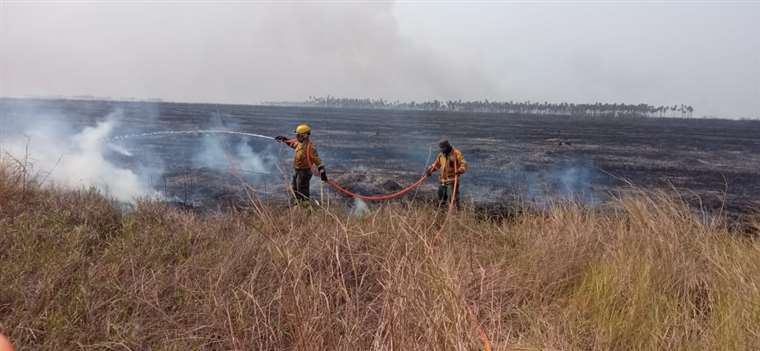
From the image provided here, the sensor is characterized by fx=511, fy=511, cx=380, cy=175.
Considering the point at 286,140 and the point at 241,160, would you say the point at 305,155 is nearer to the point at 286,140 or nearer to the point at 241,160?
the point at 286,140

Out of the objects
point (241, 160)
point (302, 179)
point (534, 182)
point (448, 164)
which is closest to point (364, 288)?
point (302, 179)

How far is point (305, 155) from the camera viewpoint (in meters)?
9.66

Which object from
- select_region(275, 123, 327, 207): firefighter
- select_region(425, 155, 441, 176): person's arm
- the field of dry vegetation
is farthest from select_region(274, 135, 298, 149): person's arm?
the field of dry vegetation

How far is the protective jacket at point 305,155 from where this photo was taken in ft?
31.1

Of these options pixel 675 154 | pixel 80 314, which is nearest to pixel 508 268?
pixel 80 314

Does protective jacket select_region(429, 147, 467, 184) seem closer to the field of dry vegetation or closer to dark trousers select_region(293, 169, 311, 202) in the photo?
dark trousers select_region(293, 169, 311, 202)

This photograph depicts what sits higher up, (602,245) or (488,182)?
(602,245)

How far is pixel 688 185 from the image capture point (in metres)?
24.3

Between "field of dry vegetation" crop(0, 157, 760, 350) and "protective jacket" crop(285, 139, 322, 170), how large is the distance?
139 inches

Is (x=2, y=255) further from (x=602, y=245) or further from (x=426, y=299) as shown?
(x=602, y=245)

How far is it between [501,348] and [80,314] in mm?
2865

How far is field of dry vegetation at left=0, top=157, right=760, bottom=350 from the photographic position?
3.22 meters

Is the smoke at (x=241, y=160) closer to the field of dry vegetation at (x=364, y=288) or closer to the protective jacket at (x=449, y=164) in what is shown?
the protective jacket at (x=449, y=164)

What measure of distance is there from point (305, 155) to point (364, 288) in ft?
18.6
